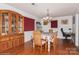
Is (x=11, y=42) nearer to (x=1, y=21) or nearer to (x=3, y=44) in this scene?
(x=3, y=44)

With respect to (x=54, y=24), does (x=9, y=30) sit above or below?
below

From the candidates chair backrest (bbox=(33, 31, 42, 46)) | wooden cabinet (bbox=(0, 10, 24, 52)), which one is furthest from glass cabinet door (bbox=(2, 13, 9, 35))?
chair backrest (bbox=(33, 31, 42, 46))

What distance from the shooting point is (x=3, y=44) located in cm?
498

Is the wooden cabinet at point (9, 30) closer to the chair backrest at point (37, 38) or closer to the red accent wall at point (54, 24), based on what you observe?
the chair backrest at point (37, 38)

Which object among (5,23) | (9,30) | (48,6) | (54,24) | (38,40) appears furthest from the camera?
(54,24)

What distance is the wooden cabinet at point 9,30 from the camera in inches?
197

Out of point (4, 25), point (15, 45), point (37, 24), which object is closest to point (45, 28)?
point (37, 24)

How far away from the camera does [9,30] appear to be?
5.44 meters

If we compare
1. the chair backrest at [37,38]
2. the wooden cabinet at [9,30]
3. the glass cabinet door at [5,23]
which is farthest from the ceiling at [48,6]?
the chair backrest at [37,38]

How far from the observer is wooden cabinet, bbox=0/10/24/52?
500 centimetres

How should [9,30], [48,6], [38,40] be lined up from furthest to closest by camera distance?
[48,6] < [38,40] < [9,30]

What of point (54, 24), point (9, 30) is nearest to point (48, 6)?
point (9, 30)

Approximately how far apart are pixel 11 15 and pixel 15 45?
1544mm

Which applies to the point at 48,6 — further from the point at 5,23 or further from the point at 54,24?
the point at 54,24
